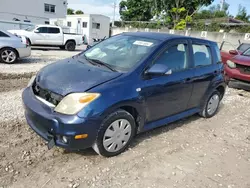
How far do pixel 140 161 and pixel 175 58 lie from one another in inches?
68.9

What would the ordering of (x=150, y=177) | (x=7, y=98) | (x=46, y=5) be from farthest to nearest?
1. (x=46, y=5)
2. (x=7, y=98)
3. (x=150, y=177)

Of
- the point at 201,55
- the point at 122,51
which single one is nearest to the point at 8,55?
the point at 122,51

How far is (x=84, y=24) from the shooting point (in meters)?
26.5

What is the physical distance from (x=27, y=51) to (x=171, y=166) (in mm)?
7933

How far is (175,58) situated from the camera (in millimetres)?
3840

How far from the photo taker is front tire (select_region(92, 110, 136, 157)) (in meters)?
2.94

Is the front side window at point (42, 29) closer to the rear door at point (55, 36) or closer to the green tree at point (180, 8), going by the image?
the rear door at point (55, 36)

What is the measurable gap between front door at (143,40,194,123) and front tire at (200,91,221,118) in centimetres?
86

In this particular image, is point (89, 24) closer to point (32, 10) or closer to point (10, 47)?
point (32, 10)

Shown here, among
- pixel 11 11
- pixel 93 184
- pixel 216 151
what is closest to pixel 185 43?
pixel 216 151

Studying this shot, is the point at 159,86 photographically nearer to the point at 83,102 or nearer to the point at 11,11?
the point at 83,102

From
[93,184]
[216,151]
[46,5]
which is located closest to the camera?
[93,184]

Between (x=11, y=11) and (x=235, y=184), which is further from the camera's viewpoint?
(x=11, y=11)

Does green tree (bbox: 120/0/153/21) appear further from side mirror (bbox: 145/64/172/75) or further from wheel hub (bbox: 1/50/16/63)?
side mirror (bbox: 145/64/172/75)
